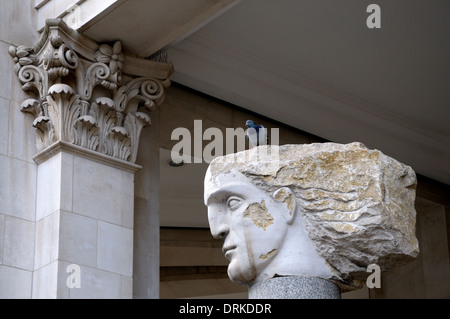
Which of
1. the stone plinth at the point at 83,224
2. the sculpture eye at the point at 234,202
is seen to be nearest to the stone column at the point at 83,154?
the stone plinth at the point at 83,224

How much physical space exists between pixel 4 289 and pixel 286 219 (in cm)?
372

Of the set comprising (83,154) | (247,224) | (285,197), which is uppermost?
(83,154)

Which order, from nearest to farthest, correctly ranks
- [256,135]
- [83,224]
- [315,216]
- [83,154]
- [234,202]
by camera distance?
[315,216]
[234,202]
[256,135]
[83,224]
[83,154]

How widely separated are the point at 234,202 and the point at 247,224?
19 centimetres

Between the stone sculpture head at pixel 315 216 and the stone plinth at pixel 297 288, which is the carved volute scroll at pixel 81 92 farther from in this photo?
the stone plinth at pixel 297 288

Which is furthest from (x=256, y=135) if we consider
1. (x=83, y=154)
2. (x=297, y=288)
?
(x=83, y=154)

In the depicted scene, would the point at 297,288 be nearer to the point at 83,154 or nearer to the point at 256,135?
the point at 256,135

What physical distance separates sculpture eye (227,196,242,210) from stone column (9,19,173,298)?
3108 mm

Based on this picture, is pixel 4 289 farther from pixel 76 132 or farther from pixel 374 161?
pixel 374 161

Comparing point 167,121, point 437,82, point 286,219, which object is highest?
point 437,82

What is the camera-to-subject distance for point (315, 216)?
252 inches

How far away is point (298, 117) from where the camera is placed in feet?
42.9
